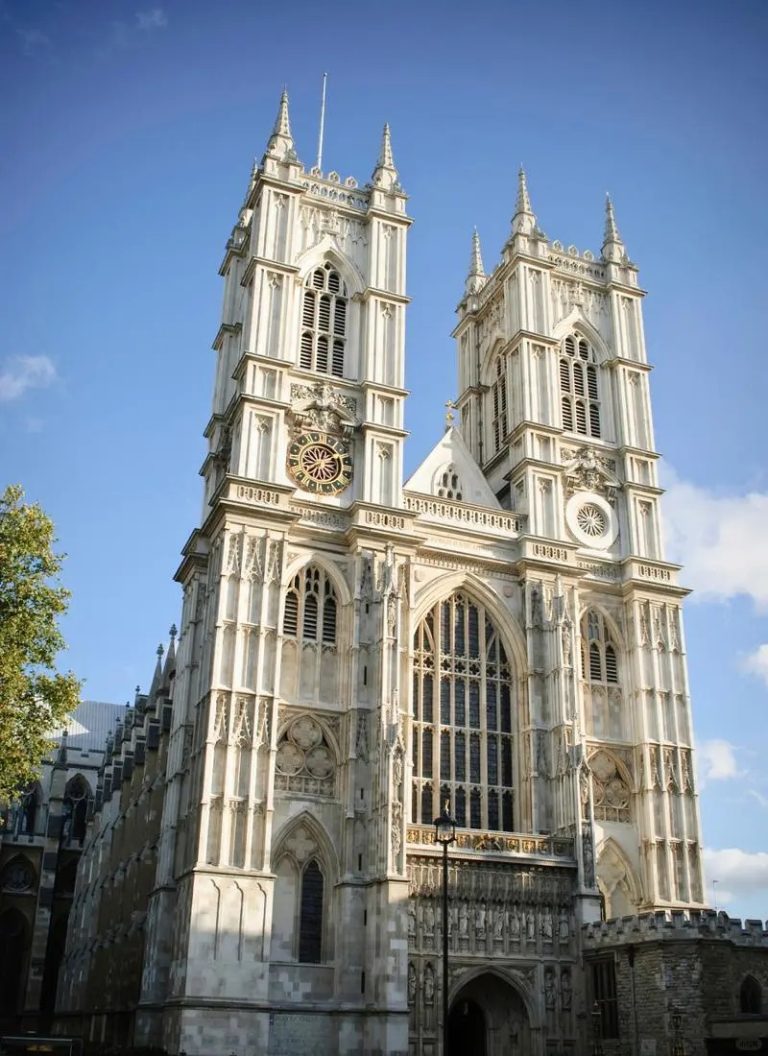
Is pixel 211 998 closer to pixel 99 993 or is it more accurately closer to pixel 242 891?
pixel 242 891

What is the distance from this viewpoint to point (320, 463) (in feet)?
128

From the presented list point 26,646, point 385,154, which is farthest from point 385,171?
point 26,646

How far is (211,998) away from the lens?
Answer: 29.7 meters

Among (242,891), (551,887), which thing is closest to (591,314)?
(551,887)

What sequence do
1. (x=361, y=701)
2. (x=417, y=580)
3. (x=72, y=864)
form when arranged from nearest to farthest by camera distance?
1. (x=361, y=701)
2. (x=417, y=580)
3. (x=72, y=864)

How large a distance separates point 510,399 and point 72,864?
41289 millimetres

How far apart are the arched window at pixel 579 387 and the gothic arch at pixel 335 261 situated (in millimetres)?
9550

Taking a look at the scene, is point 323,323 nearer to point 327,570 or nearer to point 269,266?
point 269,266

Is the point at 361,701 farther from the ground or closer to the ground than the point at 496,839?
farther from the ground

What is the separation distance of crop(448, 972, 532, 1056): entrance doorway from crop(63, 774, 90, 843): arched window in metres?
38.7

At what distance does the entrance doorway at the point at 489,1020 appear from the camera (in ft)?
107

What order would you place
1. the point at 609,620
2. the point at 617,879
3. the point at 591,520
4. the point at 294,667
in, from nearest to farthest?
the point at 294,667 < the point at 617,879 < the point at 609,620 < the point at 591,520

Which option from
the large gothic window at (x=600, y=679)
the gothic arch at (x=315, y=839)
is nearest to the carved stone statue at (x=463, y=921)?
the gothic arch at (x=315, y=839)

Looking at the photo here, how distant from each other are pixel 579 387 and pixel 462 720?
53.5 feet
